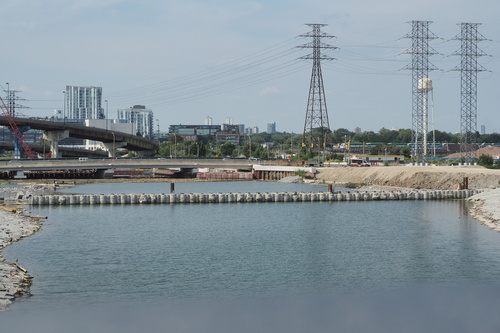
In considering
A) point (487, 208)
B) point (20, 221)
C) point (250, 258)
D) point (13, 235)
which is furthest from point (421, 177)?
point (13, 235)

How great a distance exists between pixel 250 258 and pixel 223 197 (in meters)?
48.5

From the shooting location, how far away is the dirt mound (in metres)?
110

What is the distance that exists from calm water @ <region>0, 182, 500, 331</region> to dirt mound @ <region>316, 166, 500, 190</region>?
29.1m

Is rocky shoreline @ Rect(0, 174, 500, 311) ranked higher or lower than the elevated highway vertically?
lower

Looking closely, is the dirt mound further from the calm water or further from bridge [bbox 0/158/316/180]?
the calm water

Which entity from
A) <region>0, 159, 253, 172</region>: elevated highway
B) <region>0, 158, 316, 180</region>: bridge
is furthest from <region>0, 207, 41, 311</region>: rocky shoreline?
<region>0, 158, 316, 180</region>: bridge

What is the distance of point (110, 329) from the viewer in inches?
1315

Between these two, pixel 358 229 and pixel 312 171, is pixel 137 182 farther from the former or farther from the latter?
pixel 358 229

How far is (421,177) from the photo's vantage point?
121438 mm

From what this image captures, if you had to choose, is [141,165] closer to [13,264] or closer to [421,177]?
[421,177]

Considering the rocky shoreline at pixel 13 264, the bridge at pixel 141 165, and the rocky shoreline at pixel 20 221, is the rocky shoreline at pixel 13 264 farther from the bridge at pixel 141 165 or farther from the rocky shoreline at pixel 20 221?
the bridge at pixel 141 165

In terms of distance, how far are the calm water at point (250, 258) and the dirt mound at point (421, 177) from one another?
95.4ft

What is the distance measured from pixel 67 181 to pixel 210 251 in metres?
104

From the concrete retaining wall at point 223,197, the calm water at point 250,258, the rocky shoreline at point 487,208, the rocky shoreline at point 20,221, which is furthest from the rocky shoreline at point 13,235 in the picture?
the rocky shoreline at point 487,208
